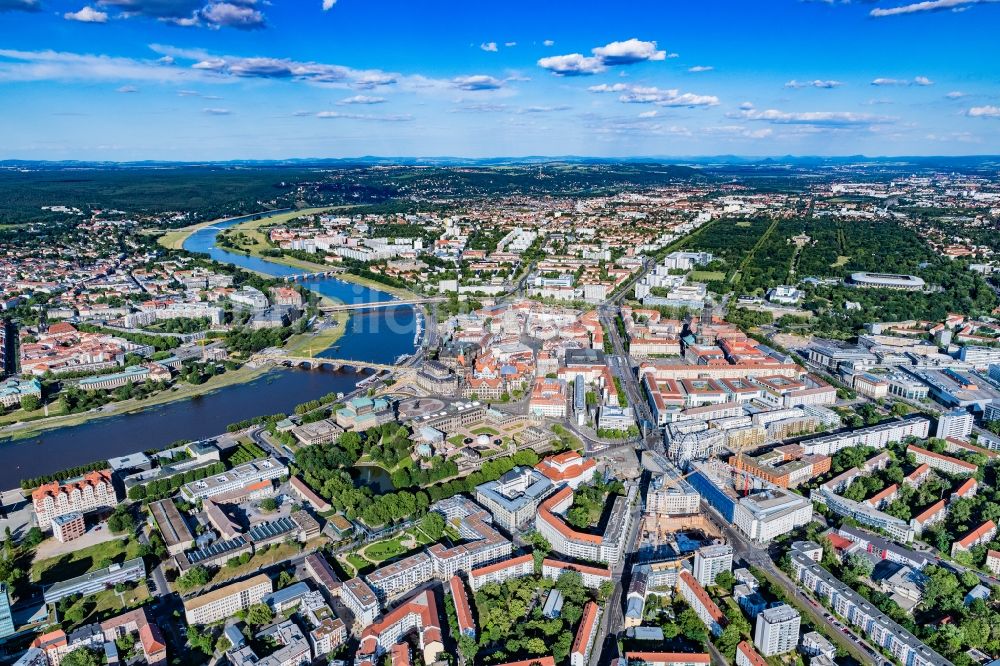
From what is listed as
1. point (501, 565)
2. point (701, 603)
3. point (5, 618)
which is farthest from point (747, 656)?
point (5, 618)

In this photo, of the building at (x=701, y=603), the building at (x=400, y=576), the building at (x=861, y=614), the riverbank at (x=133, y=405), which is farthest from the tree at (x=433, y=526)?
the riverbank at (x=133, y=405)

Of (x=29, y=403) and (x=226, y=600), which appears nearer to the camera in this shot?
(x=226, y=600)

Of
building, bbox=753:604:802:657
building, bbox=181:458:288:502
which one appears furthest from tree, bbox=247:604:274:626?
building, bbox=753:604:802:657

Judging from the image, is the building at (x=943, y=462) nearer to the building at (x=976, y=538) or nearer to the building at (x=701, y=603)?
the building at (x=976, y=538)

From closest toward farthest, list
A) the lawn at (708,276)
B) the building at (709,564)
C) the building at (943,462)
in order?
the building at (709,564)
the building at (943,462)
the lawn at (708,276)

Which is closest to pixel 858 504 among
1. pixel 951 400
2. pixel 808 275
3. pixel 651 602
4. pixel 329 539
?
pixel 651 602

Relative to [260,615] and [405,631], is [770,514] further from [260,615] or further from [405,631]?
[260,615]
